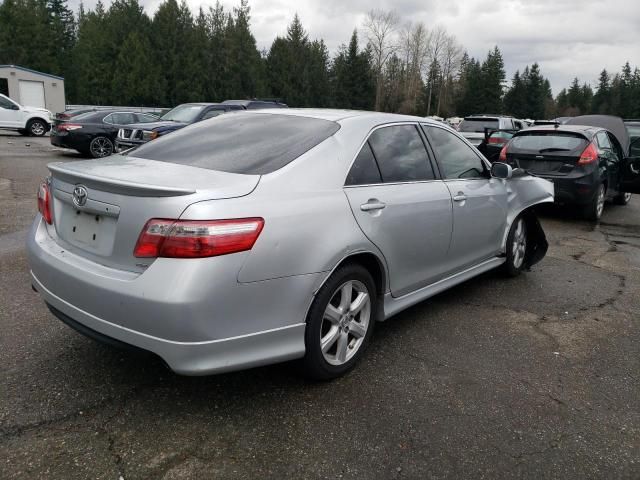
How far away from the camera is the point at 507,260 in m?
5.04

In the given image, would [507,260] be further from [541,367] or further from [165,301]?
[165,301]

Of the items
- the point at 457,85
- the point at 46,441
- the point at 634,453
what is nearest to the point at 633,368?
the point at 634,453

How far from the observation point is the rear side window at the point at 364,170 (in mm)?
3125

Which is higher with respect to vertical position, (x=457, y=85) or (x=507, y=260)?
(x=457, y=85)

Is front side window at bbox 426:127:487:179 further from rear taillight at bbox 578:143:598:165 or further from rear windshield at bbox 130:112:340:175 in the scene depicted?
rear taillight at bbox 578:143:598:165

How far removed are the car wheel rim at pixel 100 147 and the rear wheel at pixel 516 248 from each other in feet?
40.5

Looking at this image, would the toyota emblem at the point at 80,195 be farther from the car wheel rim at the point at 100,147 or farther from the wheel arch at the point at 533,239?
the car wheel rim at the point at 100,147

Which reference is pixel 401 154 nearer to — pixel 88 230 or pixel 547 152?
pixel 88 230

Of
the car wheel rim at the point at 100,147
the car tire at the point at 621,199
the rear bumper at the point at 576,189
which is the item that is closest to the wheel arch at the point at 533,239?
the rear bumper at the point at 576,189

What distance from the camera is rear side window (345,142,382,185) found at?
3.12 metres

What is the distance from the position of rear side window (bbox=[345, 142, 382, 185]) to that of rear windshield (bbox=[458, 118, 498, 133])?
12.9m

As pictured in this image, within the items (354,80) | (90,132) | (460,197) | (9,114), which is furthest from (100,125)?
(354,80)

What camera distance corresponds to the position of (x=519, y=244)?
17.3 feet

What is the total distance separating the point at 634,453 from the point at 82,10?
89.3 metres
